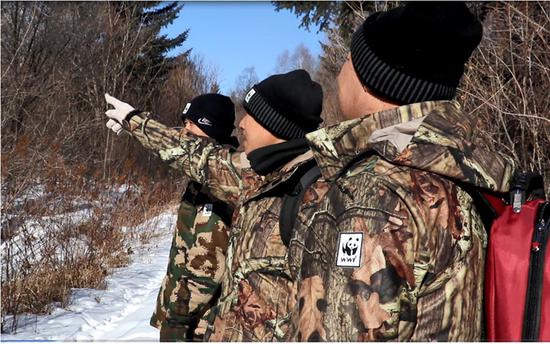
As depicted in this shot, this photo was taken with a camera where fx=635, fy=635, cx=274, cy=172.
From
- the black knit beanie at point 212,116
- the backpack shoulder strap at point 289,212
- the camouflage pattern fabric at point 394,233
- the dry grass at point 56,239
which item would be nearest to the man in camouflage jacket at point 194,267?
the black knit beanie at point 212,116

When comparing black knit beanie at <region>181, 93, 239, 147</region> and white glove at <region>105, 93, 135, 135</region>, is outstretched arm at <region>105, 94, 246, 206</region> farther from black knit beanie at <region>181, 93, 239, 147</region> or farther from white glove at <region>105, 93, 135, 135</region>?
black knit beanie at <region>181, 93, 239, 147</region>

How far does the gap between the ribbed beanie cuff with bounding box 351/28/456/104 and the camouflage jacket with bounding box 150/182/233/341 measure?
1.81 meters

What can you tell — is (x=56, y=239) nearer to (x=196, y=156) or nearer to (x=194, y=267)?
(x=194, y=267)

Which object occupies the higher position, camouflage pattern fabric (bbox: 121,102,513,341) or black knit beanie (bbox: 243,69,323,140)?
black knit beanie (bbox: 243,69,323,140)

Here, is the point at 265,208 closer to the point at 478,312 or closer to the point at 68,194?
the point at 478,312

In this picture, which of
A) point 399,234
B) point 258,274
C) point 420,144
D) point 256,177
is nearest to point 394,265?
point 399,234

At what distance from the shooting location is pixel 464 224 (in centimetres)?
141

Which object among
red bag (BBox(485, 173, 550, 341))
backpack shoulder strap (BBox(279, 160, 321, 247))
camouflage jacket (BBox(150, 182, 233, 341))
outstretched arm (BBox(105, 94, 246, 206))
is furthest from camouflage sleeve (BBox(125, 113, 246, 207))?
red bag (BBox(485, 173, 550, 341))

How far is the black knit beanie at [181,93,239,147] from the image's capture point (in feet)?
12.4

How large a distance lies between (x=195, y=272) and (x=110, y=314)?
12.2 ft

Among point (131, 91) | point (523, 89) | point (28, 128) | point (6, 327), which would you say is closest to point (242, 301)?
point (6, 327)

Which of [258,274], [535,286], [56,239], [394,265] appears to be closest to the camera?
[394,265]

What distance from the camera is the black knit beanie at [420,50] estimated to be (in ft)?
4.91

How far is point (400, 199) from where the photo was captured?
1317 mm
